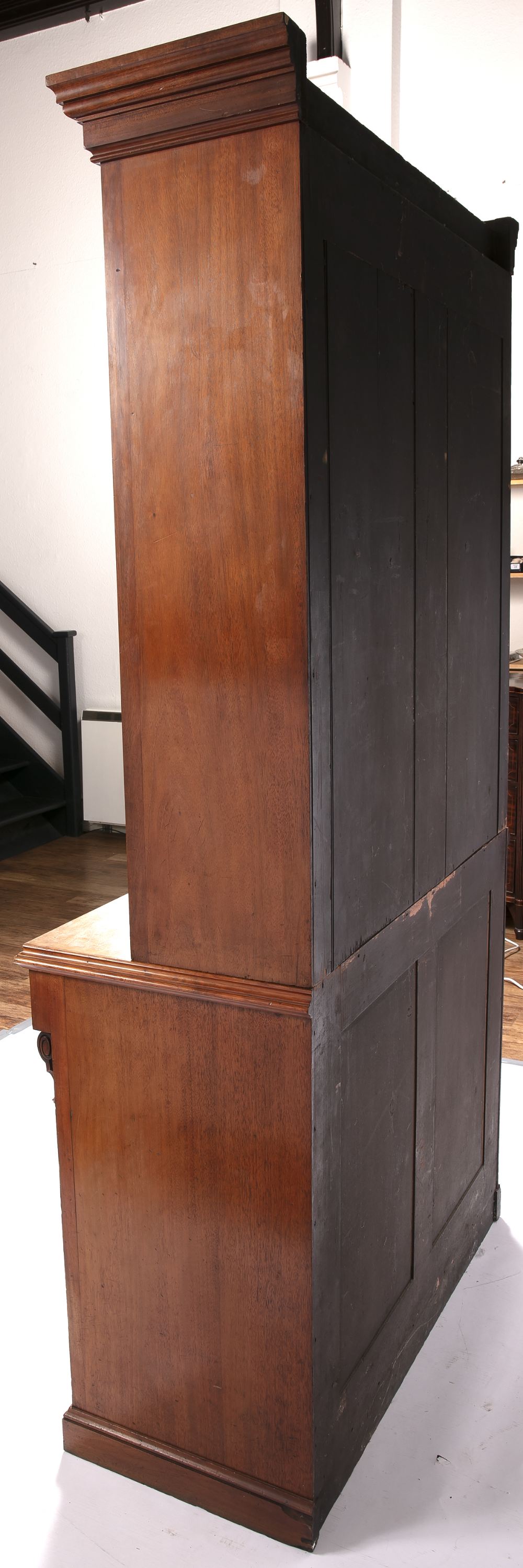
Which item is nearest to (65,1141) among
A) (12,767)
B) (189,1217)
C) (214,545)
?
(189,1217)

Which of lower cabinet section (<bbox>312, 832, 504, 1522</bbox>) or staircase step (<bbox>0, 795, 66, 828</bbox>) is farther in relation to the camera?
staircase step (<bbox>0, 795, 66, 828</bbox>)

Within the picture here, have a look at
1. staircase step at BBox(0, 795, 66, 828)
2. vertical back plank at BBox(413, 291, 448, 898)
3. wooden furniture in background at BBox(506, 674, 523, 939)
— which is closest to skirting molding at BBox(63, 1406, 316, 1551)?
vertical back plank at BBox(413, 291, 448, 898)

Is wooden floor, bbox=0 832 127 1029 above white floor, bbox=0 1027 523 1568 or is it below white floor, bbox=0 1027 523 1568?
above

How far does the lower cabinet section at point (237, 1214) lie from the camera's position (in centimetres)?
158

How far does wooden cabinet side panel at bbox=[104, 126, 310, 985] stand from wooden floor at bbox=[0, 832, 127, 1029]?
2298 mm

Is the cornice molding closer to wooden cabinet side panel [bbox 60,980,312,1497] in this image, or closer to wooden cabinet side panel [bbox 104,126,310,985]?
wooden cabinet side panel [bbox 104,126,310,985]

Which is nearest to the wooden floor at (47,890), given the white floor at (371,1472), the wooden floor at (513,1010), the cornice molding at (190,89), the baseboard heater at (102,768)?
the baseboard heater at (102,768)

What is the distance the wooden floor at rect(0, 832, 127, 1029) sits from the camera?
4.00 meters

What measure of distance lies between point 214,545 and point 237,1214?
0.93 meters

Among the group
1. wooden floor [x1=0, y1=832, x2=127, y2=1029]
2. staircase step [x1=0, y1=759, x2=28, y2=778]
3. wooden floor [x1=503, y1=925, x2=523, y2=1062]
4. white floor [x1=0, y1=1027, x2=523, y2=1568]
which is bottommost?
white floor [x1=0, y1=1027, x2=523, y2=1568]

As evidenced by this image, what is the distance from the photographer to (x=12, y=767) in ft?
20.2

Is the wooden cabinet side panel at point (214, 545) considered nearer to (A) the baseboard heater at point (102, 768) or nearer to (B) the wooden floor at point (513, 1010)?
(B) the wooden floor at point (513, 1010)

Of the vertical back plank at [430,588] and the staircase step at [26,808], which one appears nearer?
the vertical back plank at [430,588]

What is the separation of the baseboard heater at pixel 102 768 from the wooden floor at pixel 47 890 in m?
0.13
